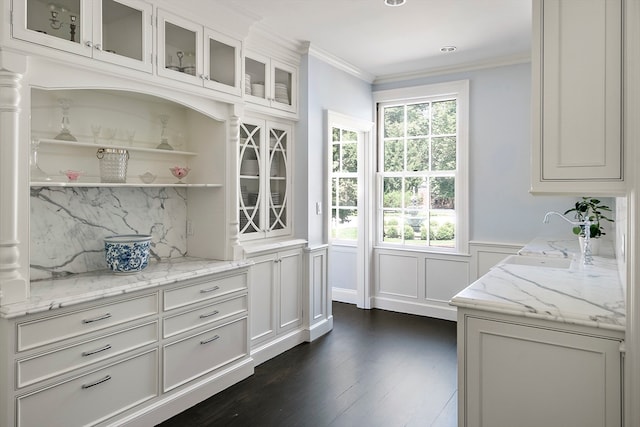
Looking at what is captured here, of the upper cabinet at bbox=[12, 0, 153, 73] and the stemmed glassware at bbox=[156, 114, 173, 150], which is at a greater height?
the upper cabinet at bbox=[12, 0, 153, 73]

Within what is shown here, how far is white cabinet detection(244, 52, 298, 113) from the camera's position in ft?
12.0

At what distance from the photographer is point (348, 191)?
18.5 ft

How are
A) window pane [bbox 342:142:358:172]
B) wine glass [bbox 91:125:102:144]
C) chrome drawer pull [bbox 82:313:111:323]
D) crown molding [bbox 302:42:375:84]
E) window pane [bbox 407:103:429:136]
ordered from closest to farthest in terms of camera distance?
chrome drawer pull [bbox 82:313:111:323]
wine glass [bbox 91:125:102:144]
crown molding [bbox 302:42:375:84]
window pane [bbox 407:103:429:136]
window pane [bbox 342:142:358:172]

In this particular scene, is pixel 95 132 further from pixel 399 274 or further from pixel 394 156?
pixel 399 274

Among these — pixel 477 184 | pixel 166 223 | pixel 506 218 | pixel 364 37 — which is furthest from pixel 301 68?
pixel 506 218

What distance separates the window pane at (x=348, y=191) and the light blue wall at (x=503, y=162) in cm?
144

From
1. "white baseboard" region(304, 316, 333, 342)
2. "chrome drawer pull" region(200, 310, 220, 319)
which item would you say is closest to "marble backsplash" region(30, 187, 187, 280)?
"chrome drawer pull" region(200, 310, 220, 319)

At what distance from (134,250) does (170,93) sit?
1042mm

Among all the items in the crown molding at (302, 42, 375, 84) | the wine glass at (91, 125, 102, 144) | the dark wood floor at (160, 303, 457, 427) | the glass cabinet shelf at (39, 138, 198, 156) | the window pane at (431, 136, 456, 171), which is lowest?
the dark wood floor at (160, 303, 457, 427)

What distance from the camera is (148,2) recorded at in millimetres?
2664

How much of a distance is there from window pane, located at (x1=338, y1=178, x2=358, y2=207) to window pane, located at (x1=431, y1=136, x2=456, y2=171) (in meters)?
1.04

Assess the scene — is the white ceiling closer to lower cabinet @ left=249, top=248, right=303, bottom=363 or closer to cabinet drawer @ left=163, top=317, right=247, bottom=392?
lower cabinet @ left=249, top=248, right=303, bottom=363

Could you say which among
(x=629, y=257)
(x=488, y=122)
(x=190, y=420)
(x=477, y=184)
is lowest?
(x=190, y=420)

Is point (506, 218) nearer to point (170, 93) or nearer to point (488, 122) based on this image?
point (488, 122)
